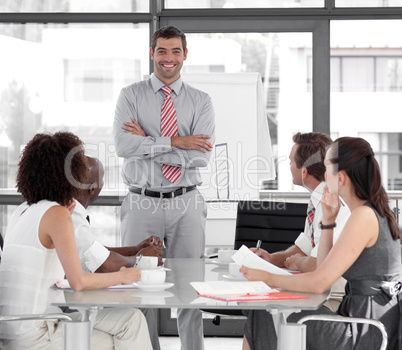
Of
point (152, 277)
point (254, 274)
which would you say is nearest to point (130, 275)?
point (152, 277)

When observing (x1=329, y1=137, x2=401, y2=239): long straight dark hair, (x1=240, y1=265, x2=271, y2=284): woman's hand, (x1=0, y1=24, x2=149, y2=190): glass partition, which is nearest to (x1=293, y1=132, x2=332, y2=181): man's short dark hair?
(x1=329, y1=137, x2=401, y2=239): long straight dark hair

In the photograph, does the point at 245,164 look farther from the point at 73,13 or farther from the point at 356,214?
the point at 356,214

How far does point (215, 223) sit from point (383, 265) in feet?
8.15

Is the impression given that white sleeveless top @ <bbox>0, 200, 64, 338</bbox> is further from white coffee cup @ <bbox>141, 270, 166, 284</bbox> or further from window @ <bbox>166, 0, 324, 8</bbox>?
window @ <bbox>166, 0, 324, 8</bbox>

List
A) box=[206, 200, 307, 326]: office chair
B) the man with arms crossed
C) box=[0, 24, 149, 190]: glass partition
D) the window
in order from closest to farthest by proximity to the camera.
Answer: the man with arms crossed → box=[206, 200, 307, 326]: office chair → the window → box=[0, 24, 149, 190]: glass partition

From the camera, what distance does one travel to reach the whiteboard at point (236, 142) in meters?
4.85

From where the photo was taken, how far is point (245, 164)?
4.85 meters

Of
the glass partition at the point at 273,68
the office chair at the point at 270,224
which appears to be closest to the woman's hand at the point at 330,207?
the office chair at the point at 270,224

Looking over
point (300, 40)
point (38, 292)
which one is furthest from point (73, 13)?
point (38, 292)

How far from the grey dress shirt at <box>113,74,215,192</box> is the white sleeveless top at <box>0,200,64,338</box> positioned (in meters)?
1.50

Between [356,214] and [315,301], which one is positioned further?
[356,214]

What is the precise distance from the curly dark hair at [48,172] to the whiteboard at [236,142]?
7.70 feet

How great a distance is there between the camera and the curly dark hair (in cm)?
251

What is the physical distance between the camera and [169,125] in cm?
405
